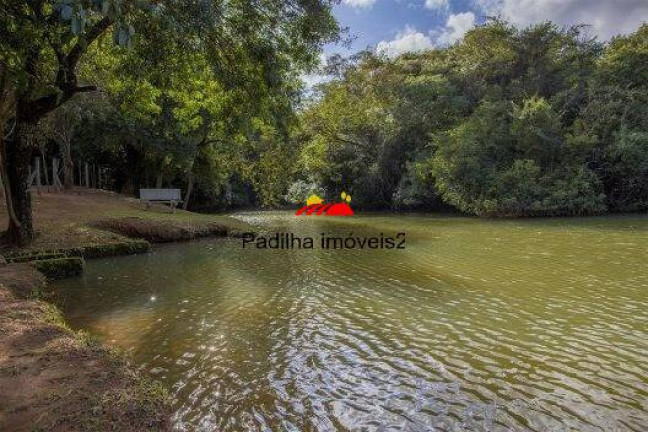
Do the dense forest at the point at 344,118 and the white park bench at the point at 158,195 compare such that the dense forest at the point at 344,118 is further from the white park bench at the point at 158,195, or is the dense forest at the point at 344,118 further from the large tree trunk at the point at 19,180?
the white park bench at the point at 158,195

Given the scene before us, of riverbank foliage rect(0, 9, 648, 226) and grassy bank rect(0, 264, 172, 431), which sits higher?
riverbank foliage rect(0, 9, 648, 226)

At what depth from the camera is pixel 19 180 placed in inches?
535

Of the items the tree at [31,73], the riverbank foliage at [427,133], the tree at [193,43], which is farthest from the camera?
the riverbank foliage at [427,133]

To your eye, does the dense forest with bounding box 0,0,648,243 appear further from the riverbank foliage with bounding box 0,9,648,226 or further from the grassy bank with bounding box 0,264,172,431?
the grassy bank with bounding box 0,264,172,431

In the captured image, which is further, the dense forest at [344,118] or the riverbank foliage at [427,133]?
the riverbank foliage at [427,133]

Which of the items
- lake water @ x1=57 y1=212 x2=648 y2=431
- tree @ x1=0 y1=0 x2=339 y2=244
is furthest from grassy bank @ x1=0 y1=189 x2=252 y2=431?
tree @ x1=0 y1=0 x2=339 y2=244

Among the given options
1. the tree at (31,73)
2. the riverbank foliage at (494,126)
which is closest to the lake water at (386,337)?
the tree at (31,73)

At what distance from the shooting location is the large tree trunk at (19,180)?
1338 centimetres

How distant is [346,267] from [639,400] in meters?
9.05

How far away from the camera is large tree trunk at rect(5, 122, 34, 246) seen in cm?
1338

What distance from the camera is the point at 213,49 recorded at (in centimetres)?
1032

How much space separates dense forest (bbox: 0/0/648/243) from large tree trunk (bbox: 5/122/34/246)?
0.04 m

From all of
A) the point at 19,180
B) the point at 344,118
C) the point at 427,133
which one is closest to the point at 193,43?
the point at 19,180

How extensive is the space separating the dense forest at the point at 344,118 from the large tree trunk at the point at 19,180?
0.14 ft
